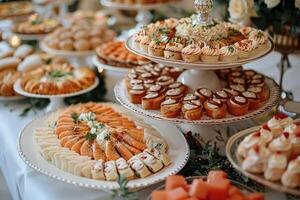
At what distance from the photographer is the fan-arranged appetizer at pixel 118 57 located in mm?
1797

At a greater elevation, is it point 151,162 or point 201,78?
point 201,78

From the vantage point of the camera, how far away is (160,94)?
52.4 inches

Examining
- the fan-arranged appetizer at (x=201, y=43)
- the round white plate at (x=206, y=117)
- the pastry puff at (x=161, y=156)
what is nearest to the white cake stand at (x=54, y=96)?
the round white plate at (x=206, y=117)

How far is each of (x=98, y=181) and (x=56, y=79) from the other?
71cm

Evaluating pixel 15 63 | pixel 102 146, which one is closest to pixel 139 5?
pixel 15 63

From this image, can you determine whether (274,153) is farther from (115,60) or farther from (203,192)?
(115,60)

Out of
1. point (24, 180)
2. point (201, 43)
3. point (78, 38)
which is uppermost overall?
point (201, 43)

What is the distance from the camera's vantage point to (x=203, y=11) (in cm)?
132

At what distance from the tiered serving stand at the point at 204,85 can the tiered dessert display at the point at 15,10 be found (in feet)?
4.60

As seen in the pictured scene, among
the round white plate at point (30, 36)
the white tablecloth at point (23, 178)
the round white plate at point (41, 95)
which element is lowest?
the white tablecloth at point (23, 178)

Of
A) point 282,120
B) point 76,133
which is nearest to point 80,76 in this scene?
point 76,133

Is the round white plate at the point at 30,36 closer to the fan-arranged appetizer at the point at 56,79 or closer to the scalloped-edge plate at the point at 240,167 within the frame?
the fan-arranged appetizer at the point at 56,79

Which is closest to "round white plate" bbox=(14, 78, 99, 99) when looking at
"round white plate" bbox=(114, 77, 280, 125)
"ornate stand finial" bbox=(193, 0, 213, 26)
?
"round white plate" bbox=(114, 77, 280, 125)

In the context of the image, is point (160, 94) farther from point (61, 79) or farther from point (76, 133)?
point (61, 79)
